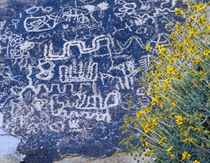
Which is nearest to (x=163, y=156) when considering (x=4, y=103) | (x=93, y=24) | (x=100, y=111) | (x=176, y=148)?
(x=176, y=148)

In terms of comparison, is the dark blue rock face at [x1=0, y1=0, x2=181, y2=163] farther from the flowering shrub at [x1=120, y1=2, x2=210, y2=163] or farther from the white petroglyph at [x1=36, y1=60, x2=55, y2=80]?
the flowering shrub at [x1=120, y1=2, x2=210, y2=163]

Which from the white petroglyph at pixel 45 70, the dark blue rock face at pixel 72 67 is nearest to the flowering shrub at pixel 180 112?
the dark blue rock face at pixel 72 67

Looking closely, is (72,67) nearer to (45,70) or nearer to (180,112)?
(45,70)

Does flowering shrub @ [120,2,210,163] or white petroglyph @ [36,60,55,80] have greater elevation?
flowering shrub @ [120,2,210,163]

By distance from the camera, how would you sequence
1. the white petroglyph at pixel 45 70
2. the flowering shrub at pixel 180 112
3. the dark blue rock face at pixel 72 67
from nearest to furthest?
the flowering shrub at pixel 180 112, the dark blue rock face at pixel 72 67, the white petroglyph at pixel 45 70

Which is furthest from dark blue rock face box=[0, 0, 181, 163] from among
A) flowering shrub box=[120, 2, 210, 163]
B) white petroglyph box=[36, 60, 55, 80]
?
flowering shrub box=[120, 2, 210, 163]

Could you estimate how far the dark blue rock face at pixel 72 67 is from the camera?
3.70 metres

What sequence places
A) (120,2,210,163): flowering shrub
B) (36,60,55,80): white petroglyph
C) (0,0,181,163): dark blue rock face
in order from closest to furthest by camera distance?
1. (120,2,210,163): flowering shrub
2. (0,0,181,163): dark blue rock face
3. (36,60,55,80): white petroglyph

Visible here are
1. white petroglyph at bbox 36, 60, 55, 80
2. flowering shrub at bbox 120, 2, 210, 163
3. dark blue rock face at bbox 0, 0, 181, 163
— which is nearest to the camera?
flowering shrub at bbox 120, 2, 210, 163

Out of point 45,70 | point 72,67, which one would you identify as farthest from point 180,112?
point 45,70

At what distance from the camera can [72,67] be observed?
437 cm

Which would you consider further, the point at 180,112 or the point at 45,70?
the point at 45,70

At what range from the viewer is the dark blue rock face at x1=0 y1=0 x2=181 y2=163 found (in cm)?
370

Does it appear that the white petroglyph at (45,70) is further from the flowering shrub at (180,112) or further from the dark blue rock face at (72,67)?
the flowering shrub at (180,112)
